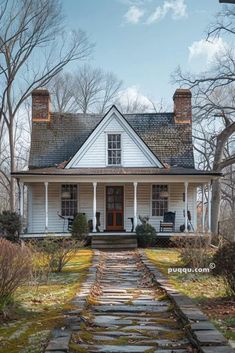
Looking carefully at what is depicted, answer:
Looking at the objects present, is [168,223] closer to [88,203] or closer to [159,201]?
[159,201]

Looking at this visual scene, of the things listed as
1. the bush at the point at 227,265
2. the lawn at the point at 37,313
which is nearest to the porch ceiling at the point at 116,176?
the lawn at the point at 37,313

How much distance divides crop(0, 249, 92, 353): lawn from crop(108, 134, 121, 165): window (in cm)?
1216

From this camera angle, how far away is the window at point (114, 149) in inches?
Answer: 950

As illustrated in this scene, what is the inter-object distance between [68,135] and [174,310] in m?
19.6

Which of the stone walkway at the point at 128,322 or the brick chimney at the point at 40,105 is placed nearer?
the stone walkway at the point at 128,322

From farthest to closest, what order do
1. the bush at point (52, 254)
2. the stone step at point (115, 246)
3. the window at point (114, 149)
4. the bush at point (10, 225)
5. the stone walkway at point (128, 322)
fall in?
the window at point (114, 149), the bush at point (10, 225), the stone step at point (115, 246), the bush at point (52, 254), the stone walkway at point (128, 322)

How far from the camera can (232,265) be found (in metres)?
8.35

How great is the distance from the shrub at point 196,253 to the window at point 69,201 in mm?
11177

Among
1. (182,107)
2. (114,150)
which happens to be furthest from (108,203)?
(182,107)

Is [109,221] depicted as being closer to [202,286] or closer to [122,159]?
[122,159]

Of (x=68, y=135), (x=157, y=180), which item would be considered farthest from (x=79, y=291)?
(x=68, y=135)

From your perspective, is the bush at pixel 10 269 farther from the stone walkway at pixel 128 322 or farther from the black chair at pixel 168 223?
the black chair at pixel 168 223

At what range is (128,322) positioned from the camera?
7.00 m

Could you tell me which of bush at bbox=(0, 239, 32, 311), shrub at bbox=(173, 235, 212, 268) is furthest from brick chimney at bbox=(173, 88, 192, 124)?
bush at bbox=(0, 239, 32, 311)
